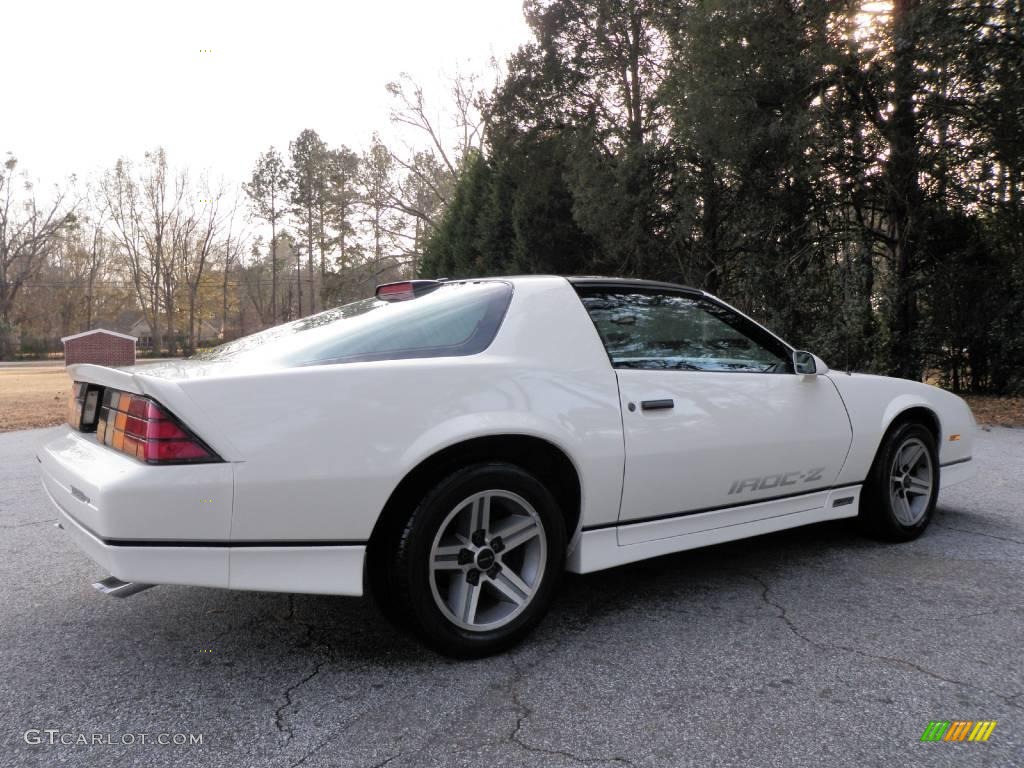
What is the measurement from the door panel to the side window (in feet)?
0.28

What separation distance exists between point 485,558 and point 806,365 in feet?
6.41

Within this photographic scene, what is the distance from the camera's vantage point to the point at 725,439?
10.8 feet

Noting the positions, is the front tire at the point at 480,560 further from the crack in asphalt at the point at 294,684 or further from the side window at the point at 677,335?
the side window at the point at 677,335

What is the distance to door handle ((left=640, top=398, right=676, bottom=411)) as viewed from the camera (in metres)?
3.07

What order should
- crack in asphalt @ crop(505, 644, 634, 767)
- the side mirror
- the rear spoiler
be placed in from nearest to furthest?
crack in asphalt @ crop(505, 644, 634, 767) → the rear spoiler → the side mirror

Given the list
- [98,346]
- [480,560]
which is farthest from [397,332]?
[98,346]

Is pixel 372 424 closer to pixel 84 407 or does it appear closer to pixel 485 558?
pixel 485 558

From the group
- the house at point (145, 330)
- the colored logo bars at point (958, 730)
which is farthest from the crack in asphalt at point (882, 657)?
the house at point (145, 330)

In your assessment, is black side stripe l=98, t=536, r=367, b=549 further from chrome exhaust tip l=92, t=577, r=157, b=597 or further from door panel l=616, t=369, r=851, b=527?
door panel l=616, t=369, r=851, b=527

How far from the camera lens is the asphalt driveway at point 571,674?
7.00ft

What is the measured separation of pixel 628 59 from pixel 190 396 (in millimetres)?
20012

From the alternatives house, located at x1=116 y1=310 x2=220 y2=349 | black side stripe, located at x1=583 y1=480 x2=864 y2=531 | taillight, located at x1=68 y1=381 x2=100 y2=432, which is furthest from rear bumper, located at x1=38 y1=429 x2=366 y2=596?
house, located at x1=116 y1=310 x2=220 y2=349

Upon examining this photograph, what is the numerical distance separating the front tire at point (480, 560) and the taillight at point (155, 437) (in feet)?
2.43

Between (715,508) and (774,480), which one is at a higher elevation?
(774,480)
